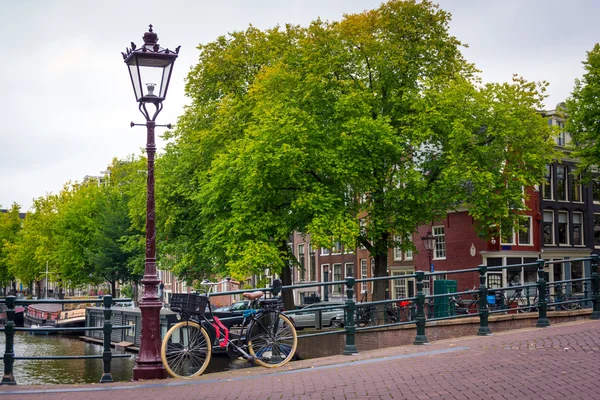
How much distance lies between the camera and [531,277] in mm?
43188

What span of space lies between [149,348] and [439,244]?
115 feet

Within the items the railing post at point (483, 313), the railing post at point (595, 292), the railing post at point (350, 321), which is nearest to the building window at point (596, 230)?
the railing post at point (595, 292)

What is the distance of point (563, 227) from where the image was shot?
1821 inches

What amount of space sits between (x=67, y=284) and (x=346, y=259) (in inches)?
1041

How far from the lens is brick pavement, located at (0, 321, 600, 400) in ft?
27.3

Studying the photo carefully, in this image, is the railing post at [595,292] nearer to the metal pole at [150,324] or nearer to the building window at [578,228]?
the metal pole at [150,324]

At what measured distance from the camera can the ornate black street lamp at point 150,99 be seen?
35.7 feet

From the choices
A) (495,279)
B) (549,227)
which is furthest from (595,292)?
(549,227)

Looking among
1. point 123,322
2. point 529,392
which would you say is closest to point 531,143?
point 123,322

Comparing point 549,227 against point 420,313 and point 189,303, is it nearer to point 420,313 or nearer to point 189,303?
point 420,313

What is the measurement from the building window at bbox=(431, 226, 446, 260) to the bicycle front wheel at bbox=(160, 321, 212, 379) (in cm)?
3411

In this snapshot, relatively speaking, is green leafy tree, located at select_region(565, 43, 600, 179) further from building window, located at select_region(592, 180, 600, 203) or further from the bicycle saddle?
the bicycle saddle

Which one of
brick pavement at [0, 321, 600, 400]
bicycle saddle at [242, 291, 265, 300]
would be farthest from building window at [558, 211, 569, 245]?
bicycle saddle at [242, 291, 265, 300]

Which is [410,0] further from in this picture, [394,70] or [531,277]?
[531,277]
